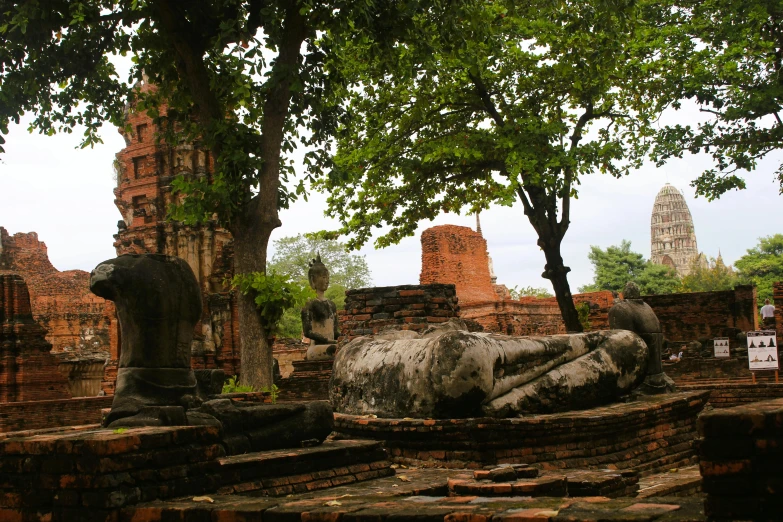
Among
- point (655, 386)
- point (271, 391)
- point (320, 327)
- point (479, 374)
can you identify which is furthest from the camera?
point (320, 327)

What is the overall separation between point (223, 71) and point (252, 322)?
3139 mm

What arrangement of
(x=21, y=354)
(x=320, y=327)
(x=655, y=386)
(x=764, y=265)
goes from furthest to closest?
(x=764, y=265) → (x=21, y=354) → (x=320, y=327) → (x=655, y=386)

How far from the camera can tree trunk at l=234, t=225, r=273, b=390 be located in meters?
9.20

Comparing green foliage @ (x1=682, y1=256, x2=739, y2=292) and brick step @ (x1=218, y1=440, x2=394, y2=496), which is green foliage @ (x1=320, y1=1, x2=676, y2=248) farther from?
green foliage @ (x1=682, y1=256, x2=739, y2=292)

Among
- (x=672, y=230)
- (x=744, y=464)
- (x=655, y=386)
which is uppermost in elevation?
(x=672, y=230)

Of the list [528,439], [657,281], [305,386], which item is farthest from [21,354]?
[657,281]

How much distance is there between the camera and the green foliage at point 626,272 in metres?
42.5

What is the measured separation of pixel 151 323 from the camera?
473 centimetres

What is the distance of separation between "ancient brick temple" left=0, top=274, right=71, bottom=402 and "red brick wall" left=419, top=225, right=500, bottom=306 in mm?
15473

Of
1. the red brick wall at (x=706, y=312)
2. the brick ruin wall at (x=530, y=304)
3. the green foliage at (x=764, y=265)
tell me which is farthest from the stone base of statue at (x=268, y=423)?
the green foliage at (x=764, y=265)

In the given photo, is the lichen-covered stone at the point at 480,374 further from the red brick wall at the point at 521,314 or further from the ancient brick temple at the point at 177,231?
the red brick wall at the point at 521,314

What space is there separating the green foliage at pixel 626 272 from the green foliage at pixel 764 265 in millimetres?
3443

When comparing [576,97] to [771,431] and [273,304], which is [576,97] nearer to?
[273,304]

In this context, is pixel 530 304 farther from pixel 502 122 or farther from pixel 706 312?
pixel 502 122
